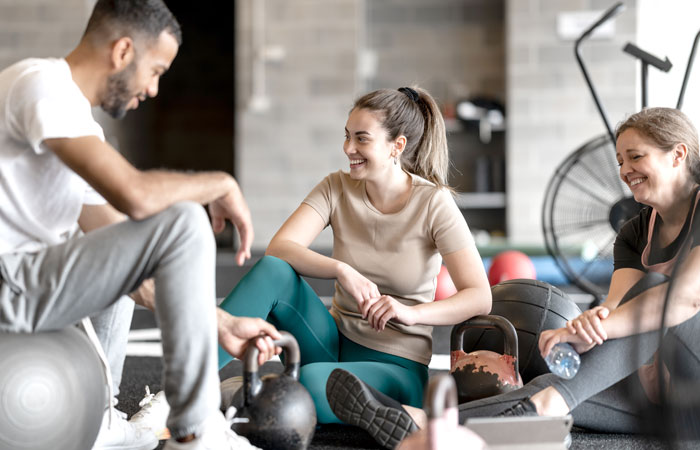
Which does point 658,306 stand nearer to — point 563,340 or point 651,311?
point 651,311

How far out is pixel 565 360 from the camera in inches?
65.6

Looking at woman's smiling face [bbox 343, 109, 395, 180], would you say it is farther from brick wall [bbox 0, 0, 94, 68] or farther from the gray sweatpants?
brick wall [bbox 0, 0, 94, 68]

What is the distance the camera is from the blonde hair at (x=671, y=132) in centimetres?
174

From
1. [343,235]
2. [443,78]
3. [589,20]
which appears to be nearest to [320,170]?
[443,78]

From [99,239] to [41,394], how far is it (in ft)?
0.91

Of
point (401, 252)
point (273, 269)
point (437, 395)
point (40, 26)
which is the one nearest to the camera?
point (437, 395)

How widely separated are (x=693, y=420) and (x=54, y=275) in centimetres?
107

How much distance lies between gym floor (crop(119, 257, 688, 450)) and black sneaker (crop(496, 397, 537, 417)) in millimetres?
158

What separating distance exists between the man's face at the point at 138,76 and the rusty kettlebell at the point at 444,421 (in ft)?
2.68

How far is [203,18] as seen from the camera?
26.4ft

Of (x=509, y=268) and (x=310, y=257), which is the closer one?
(x=310, y=257)

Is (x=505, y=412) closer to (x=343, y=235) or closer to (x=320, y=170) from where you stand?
(x=343, y=235)

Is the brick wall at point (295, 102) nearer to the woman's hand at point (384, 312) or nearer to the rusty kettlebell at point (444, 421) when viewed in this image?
the woman's hand at point (384, 312)

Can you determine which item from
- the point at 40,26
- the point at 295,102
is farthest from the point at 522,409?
the point at 40,26
